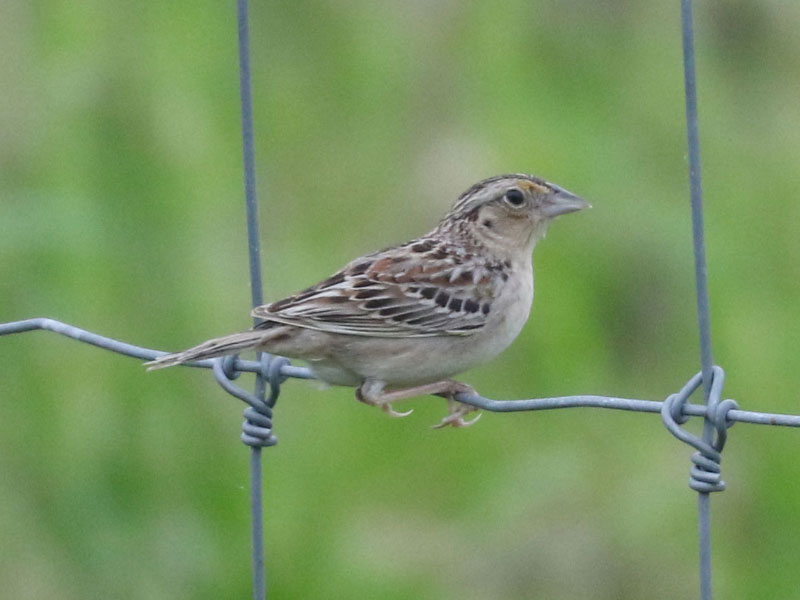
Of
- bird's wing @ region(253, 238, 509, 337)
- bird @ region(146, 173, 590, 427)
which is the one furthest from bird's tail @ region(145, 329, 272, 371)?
bird's wing @ region(253, 238, 509, 337)

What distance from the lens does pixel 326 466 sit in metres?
6.03

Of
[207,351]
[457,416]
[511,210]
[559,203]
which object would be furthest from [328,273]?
[207,351]

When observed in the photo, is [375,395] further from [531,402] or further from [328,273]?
[328,273]

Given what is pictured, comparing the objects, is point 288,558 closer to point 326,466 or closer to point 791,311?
point 326,466

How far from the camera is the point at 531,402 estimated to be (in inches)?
149

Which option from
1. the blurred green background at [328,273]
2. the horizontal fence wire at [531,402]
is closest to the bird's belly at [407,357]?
the horizontal fence wire at [531,402]

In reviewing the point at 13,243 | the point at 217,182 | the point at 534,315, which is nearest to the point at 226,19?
the point at 217,182

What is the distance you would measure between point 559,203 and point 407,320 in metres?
0.66

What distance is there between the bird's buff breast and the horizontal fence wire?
0.11m

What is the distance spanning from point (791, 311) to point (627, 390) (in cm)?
67

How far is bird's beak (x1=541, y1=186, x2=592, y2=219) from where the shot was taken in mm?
5051

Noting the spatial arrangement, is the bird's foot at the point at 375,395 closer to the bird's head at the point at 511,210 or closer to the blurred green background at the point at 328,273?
the bird's head at the point at 511,210

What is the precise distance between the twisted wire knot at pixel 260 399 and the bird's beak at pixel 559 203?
4.04 feet

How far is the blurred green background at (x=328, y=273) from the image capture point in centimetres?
604
